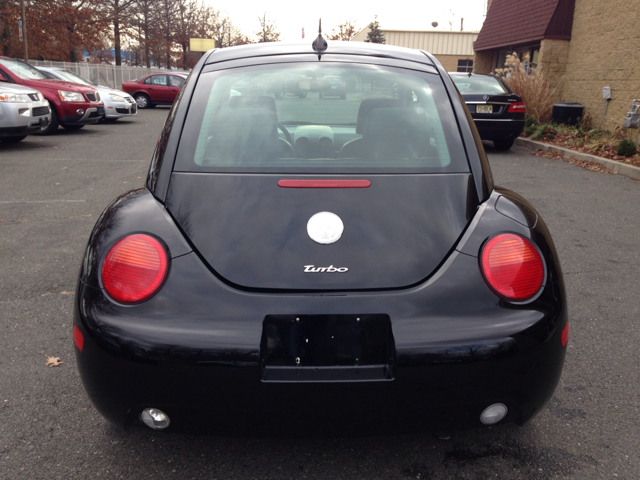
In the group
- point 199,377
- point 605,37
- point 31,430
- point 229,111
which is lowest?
point 31,430

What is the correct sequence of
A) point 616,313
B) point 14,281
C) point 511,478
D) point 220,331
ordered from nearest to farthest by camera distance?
1. point 220,331
2. point 511,478
3. point 616,313
4. point 14,281

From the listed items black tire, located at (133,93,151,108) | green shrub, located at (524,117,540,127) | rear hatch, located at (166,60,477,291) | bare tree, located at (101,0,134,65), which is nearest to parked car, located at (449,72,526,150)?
green shrub, located at (524,117,540,127)

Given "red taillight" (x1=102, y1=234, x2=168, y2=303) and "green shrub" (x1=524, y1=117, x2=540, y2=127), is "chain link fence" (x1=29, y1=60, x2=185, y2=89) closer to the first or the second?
"green shrub" (x1=524, y1=117, x2=540, y2=127)

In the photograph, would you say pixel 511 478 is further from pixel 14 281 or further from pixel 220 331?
pixel 14 281

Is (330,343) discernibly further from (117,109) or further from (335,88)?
(117,109)

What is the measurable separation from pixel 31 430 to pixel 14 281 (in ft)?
6.75

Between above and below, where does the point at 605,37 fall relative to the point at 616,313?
above

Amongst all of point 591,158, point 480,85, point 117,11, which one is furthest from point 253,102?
point 117,11

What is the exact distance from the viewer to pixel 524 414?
1887mm

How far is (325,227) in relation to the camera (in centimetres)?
190

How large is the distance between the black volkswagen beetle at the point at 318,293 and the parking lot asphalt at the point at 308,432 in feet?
0.71

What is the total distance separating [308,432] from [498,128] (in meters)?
11.2

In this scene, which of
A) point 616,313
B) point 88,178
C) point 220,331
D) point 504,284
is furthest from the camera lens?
point 88,178

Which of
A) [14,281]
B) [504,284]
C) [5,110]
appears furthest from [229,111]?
[5,110]
